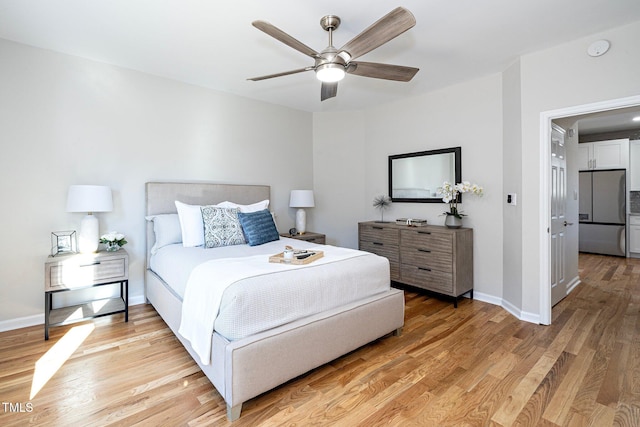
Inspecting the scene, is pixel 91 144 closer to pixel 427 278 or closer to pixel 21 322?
pixel 21 322

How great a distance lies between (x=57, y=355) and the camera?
2307mm

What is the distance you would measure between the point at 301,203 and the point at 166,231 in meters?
1.84

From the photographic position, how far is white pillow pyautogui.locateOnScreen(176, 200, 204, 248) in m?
3.04

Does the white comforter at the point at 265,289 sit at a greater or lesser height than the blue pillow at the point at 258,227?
lesser

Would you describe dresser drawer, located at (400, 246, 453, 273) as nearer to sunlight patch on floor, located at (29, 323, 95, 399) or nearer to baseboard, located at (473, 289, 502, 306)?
baseboard, located at (473, 289, 502, 306)

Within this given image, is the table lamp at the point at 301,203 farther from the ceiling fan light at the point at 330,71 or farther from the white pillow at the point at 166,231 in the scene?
the ceiling fan light at the point at 330,71

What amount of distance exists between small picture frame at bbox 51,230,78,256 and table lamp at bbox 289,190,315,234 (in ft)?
8.36

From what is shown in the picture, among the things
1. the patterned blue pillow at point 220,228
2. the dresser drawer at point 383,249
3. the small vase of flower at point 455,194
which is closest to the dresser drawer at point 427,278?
the dresser drawer at point 383,249

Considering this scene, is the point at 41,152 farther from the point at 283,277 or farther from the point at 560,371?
the point at 560,371

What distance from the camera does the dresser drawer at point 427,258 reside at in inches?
132

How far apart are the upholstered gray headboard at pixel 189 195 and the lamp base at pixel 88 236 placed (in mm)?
549

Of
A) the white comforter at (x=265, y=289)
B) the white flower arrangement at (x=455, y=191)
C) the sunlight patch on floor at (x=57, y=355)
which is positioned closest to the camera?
the white comforter at (x=265, y=289)

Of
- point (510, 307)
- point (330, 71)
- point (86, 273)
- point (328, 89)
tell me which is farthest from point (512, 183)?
point (86, 273)

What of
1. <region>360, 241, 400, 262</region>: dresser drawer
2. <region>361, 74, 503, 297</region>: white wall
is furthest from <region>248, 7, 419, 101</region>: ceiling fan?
<region>360, 241, 400, 262</region>: dresser drawer
